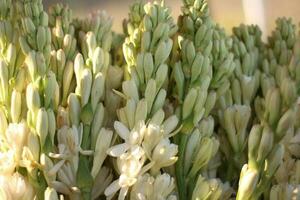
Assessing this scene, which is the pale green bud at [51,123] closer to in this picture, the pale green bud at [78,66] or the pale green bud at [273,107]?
the pale green bud at [78,66]

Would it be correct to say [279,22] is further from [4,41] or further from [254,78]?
[4,41]

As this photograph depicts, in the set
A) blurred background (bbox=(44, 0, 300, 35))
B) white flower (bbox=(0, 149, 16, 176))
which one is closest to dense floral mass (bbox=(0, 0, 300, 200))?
white flower (bbox=(0, 149, 16, 176))

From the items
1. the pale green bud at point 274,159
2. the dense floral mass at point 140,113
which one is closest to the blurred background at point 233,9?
the dense floral mass at point 140,113

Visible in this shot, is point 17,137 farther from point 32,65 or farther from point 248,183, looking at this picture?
point 248,183

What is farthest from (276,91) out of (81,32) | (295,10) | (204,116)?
(295,10)

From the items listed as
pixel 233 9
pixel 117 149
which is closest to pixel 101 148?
pixel 117 149

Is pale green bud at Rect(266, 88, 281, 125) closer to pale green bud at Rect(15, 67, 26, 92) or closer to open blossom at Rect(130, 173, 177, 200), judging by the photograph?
open blossom at Rect(130, 173, 177, 200)
